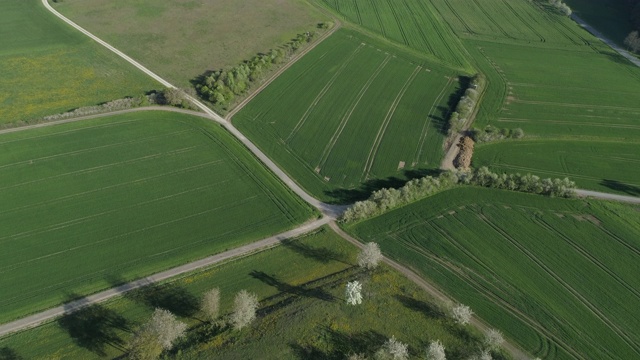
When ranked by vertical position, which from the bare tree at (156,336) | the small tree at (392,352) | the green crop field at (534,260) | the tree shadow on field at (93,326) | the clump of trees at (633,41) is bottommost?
the tree shadow on field at (93,326)

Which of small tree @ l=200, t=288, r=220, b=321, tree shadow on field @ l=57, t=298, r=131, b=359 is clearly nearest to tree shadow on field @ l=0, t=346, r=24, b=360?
tree shadow on field @ l=57, t=298, r=131, b=359

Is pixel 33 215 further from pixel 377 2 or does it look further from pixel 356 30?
pixel 377 2

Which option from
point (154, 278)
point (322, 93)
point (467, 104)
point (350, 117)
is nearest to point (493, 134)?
point (467, 104)

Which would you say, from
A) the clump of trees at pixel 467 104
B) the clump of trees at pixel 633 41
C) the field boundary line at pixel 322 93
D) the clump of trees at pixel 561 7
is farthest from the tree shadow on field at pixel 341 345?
the clump of trees at pixel 561 7

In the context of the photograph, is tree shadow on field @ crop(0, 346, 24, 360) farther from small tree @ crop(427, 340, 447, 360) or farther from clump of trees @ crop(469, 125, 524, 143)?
clump of trees @ crop(469, 125, 524, 143)

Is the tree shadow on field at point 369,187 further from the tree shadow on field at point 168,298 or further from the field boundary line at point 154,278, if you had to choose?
the tree shadow on field at point 168,298

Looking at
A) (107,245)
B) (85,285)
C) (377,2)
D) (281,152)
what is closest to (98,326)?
(85,285)

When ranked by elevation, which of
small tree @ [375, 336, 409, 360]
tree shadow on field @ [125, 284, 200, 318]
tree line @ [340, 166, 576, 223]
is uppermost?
tree line @ [340, 166, 576, 223]
